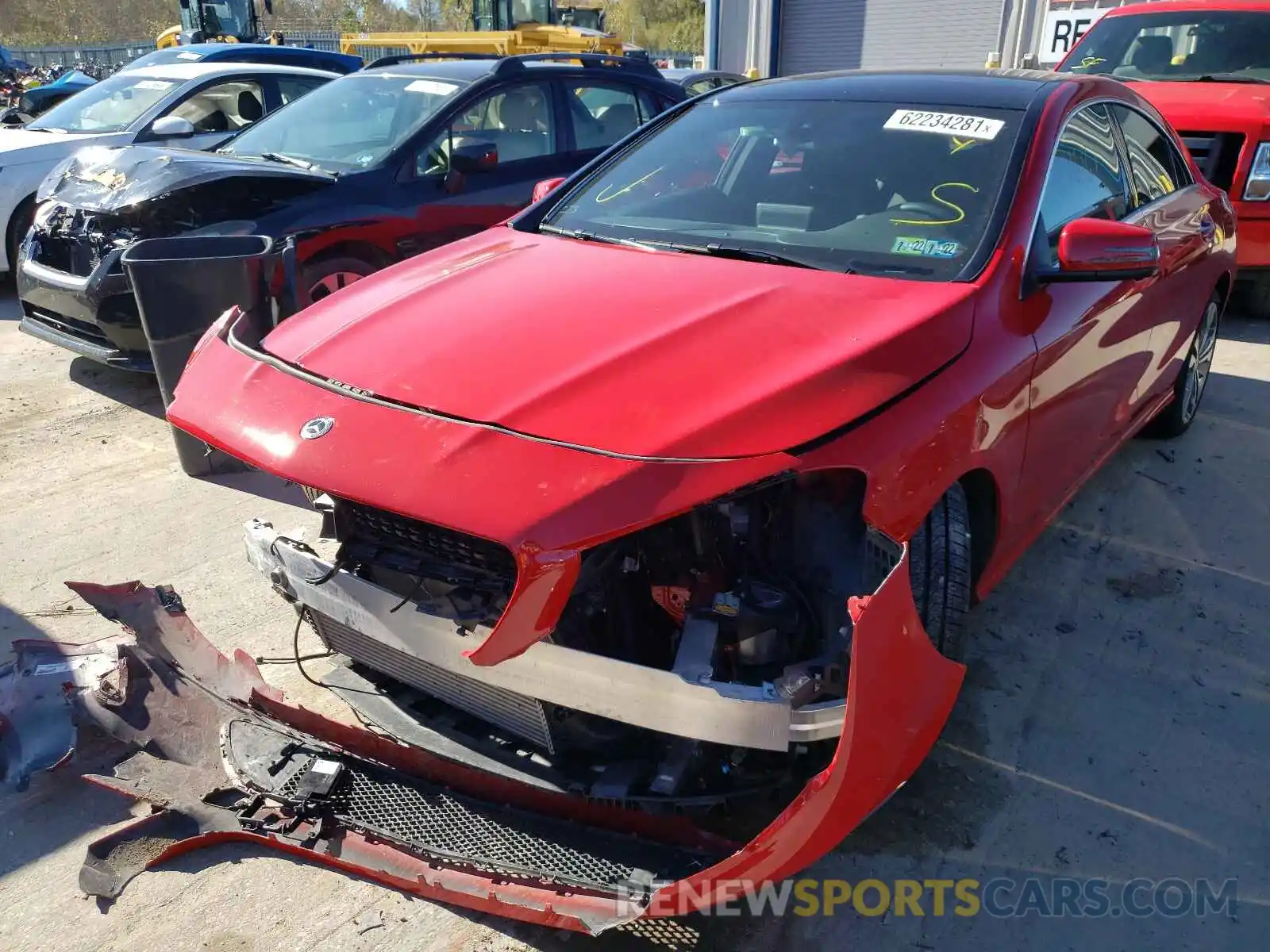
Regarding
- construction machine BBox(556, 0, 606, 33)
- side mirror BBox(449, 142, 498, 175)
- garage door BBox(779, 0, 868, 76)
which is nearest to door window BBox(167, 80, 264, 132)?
side mirror BBox(449, 142, 498, 175)

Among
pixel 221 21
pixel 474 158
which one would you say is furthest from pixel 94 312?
pixel 221 21

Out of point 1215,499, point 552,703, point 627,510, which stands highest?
point 627,510

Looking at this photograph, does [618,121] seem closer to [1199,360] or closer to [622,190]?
[622,190]

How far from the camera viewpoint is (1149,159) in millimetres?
3850

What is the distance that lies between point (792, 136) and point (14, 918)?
3042 mm

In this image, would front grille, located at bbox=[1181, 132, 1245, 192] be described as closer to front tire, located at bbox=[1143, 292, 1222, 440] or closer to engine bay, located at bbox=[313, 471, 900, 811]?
front tire, located at bbox=[1143, 292, 1222, 440]

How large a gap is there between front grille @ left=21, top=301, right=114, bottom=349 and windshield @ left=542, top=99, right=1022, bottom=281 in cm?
305

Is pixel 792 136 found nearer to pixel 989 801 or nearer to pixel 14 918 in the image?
pixel 989 801

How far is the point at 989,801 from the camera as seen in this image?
2512 millimetres

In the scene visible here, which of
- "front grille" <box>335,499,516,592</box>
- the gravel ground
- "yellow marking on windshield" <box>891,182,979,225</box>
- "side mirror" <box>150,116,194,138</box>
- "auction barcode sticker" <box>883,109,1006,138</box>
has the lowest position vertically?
the gravel ground

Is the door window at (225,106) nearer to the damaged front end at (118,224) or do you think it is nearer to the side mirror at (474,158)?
the damaged front end at (118,224)

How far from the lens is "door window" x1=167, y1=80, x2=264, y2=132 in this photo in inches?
304

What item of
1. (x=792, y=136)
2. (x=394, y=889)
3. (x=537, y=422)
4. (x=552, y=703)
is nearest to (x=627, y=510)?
(x=537, y=422)

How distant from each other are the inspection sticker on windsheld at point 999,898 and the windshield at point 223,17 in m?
17.9
